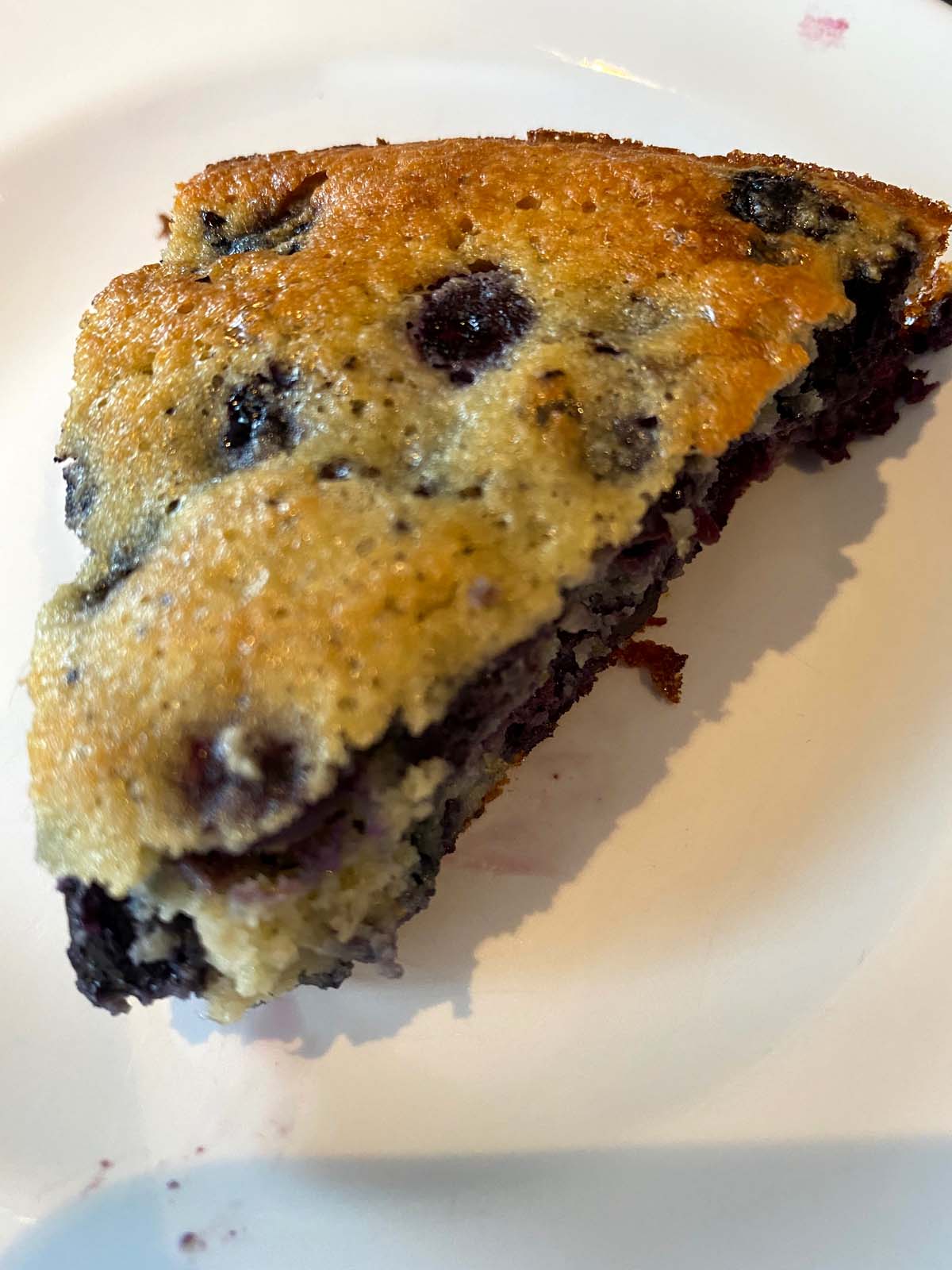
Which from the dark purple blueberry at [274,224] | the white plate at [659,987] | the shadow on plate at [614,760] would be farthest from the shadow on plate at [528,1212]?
the dark purple blueberry at [274,224]

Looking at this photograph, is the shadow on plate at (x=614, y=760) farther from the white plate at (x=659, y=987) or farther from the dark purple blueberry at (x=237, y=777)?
the dark purple blueberry at (x=237, y=777)

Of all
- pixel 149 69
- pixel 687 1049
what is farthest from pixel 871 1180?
pixel 149 69

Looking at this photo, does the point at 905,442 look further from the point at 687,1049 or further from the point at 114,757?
the point at 114,757

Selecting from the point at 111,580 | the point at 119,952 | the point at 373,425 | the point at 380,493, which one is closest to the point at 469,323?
the point at 373,425

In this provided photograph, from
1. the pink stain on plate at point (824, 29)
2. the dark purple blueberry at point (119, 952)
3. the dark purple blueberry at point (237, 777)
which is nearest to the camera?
the dark purple blueberry at point (237, 777)

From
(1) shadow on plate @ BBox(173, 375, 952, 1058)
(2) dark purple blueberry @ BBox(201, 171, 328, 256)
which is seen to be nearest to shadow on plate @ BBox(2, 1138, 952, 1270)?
(1) shadow on plate @ BBox(173, 375, 952, 1058)

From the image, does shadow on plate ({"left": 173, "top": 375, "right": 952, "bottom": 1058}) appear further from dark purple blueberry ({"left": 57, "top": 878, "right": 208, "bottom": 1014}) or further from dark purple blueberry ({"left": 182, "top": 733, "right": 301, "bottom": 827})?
dark purple blueberry ({"left": 182, "top": 733, "right": 301, "bottom": 827})

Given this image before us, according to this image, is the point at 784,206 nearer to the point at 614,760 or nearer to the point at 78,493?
the point at 614,760
